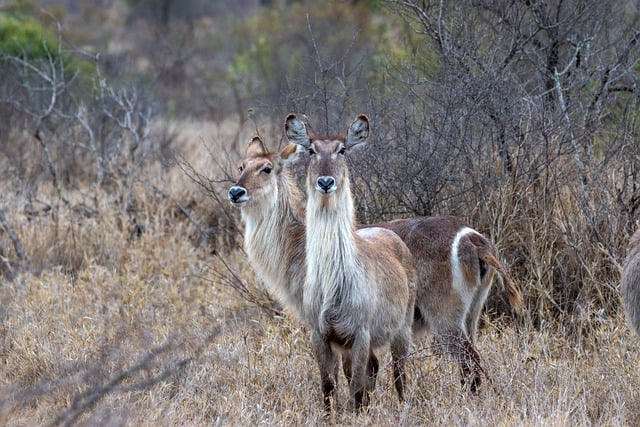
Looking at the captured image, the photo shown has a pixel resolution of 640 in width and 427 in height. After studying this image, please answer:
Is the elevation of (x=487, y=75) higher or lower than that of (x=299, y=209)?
higher

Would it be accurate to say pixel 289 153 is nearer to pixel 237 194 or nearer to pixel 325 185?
pixel 237 194

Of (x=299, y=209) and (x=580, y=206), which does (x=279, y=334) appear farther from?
(x=580, y=206)

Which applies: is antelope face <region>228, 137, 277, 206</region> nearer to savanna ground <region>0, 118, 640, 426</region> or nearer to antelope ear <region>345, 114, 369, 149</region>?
antelope ear <region>345, 114, 369, 149</region>

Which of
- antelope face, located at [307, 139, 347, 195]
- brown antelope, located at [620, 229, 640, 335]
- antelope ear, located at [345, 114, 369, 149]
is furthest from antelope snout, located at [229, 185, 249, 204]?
brown antelope, located at [620, 229, 640, 335]

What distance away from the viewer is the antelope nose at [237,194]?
5867mm

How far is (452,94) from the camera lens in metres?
6.73

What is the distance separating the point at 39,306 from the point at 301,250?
2220 millimetres

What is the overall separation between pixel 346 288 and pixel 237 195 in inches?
43.5

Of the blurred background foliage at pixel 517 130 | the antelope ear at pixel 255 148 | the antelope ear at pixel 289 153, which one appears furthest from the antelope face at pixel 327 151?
the blurred background foliage at pixel 517 130

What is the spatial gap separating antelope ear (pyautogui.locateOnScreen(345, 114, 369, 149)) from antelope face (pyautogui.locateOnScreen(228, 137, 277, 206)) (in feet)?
2.21

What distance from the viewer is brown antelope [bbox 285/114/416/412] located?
511cm

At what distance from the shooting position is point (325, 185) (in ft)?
17.0

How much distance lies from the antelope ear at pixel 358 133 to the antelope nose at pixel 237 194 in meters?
0.74

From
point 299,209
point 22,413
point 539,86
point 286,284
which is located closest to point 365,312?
point 286,284
